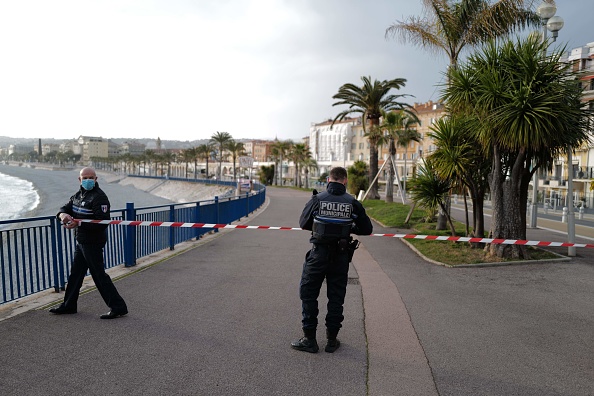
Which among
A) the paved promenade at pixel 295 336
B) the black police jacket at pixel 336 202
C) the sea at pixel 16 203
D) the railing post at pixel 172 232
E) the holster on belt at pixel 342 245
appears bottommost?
the sea at pixel 16 203

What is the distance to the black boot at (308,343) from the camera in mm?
4262

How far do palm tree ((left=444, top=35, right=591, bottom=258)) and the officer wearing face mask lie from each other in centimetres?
719

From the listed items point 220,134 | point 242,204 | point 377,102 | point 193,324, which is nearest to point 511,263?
point 193,324

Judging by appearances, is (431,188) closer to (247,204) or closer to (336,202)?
(336,202)

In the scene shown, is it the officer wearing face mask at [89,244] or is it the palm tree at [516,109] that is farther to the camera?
the palm tree at [516,109]

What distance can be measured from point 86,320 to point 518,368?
4626mm

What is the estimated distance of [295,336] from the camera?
466cm

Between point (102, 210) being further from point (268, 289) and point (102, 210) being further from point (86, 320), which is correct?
point (268, 289)

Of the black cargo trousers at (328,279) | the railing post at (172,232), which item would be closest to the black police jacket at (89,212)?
the black cargo trousers at (328,279)

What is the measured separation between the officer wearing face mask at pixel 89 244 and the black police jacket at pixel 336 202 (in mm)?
2470

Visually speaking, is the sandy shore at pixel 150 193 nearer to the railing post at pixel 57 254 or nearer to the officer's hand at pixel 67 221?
the railing post at pixel 57 254

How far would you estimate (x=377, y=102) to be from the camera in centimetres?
2917

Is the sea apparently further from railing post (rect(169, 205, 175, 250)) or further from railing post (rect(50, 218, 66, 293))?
railing post (rect(50, 218, 66, 293))

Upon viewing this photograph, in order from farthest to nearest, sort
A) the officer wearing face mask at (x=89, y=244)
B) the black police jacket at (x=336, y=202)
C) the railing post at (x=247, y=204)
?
the railing post at (x=247, y=204)
the officer wearing face mask at (x=89, y=244)
the black police jacket at (x=336, y=202)
